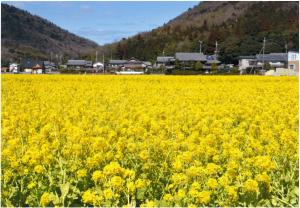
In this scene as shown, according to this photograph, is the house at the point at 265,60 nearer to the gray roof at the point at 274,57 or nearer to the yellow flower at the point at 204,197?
the gray roof at the point at 274,57

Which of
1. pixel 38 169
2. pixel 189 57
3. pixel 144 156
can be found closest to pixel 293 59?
pixel 189 57

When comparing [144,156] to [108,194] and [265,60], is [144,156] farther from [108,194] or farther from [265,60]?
[265,60]

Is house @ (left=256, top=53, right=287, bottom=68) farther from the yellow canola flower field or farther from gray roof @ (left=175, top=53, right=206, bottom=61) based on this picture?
the yellow canola flower field

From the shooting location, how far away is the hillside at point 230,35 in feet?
331

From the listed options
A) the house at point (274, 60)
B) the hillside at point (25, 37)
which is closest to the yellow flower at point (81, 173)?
the house at point (274, 60)

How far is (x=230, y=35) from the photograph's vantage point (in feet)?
365

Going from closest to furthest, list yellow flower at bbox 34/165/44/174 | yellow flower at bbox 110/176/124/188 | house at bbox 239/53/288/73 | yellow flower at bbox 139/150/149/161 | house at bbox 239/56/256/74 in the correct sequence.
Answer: yellow flower at bbox 110/176/124/188 → yellow flower at bbox 34/165/44/174 → yellow flower at bbox 139/150/149/161 → house at bbox 239/53/288/73 → house at bbox 239/56/256/74

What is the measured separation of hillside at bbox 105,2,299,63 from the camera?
10081 centimetres

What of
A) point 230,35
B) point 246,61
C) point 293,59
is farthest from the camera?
point 230,35

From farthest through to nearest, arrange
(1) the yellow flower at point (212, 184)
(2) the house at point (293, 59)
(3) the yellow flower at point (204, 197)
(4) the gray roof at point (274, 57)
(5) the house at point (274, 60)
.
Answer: (4) the gray roof at point (274, 57) → (5) the house at point (274, 60) → (2) the house at point (293, 59) → (1) the yellow flower at point (212, 184) → (3) the yellow flower at point (204, 197)

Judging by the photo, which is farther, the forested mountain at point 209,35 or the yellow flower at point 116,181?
the forested mountain at point 209,35

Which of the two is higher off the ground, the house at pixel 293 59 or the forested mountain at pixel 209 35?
the forested mountain at pixel 209 35

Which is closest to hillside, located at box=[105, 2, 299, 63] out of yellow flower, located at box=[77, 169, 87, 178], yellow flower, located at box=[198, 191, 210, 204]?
yellow flower, located at box=[77, 169, 87, 178]

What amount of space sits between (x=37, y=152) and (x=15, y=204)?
2.24 ft
